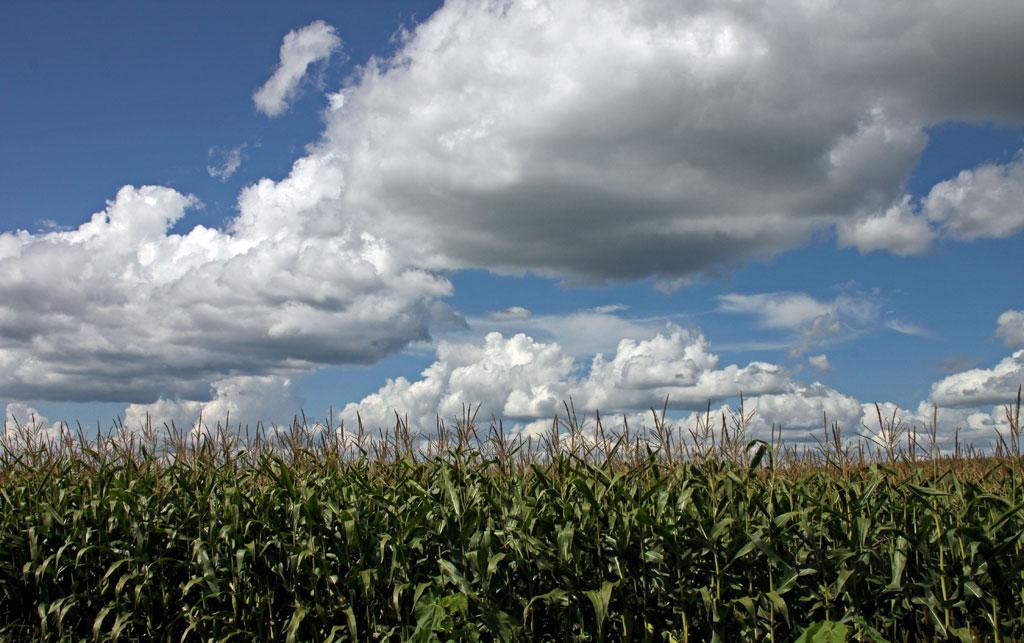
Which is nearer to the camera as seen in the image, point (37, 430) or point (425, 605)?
→ point (425, 605)

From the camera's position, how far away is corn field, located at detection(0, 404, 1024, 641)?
22.3 feet

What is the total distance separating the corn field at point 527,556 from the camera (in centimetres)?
679

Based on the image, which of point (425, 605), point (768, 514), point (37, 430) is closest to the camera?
point (425, 605)

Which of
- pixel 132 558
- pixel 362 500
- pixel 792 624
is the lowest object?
pixel 792 624

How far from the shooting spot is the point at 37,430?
14.2 metres

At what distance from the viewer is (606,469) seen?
27.9ft

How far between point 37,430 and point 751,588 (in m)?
12.9

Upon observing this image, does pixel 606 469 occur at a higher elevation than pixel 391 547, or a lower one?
higher

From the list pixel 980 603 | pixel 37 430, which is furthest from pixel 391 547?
pixel 37 430

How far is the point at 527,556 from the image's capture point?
23.0 ft

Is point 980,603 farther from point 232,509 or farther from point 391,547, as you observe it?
point 232,509

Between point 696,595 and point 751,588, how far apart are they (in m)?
0.53

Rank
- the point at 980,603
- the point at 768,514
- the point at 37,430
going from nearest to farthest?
the point at 980,603, the point at 768,514, the point at 37,430

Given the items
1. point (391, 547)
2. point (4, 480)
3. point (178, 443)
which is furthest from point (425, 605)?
point (4, 480)
